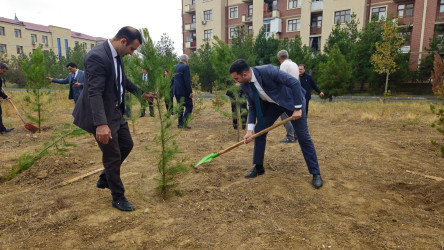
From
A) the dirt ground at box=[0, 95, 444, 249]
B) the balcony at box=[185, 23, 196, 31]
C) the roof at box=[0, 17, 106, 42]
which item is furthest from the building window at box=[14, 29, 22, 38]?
the dirt ground at box=[0, 95, 444, 249]

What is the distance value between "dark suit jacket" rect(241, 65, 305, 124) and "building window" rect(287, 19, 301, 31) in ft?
100

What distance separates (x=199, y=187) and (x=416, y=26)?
93.3ft

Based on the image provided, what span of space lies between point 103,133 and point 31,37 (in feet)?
182

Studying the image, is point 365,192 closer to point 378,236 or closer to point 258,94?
point 378,236

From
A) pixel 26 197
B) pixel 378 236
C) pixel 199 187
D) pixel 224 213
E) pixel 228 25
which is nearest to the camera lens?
pixel 378 236

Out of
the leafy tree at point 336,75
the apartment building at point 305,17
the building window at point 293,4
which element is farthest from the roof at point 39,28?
the leafy tree at point 336,75

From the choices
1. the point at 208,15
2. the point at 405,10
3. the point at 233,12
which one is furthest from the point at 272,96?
the point at 208,15

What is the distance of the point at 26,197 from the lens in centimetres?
342

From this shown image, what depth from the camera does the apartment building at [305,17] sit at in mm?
24312

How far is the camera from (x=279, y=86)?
3658 mm

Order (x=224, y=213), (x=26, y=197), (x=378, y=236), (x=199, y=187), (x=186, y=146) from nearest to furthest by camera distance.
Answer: (x=378, y=236)
(x=224, y=213)
(x=26, y=197)
(x=199, y=187)
(x=186, y=146)

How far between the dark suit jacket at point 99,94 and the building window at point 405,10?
30362mm

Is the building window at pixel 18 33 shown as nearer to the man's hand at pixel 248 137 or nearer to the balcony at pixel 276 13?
the balcony at pixel 276 13

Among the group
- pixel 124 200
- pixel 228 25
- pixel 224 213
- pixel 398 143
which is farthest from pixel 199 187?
pixel 228 25
